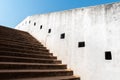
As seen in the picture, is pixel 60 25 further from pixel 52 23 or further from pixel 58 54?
pixel 58 54

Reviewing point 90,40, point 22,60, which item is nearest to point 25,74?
point 22,60

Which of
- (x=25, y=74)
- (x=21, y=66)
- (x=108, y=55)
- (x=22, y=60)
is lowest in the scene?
(x=25, y=74)

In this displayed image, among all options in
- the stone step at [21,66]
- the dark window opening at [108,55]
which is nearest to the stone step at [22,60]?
the stone step at [21,66]

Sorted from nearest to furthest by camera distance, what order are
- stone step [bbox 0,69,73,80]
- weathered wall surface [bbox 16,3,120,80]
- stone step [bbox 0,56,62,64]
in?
stone step [bbox 0,69,73,80] < stone step [bbox 0,56,62,64] < weathered wall surface [bbox 16,3,120,80]

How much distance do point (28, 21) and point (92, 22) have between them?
4.64 m

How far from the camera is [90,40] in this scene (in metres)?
4.00

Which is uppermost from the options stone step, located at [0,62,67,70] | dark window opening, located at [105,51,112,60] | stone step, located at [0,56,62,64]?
dark window opening, located at [105,51,112,60]

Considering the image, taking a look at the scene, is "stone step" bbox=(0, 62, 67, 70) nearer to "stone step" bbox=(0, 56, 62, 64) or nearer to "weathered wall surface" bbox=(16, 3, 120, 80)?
"stone step" bbox=(0, 56, 62, 64)

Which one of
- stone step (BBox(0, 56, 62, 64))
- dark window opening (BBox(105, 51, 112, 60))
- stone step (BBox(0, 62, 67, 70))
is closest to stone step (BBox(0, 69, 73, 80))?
stone step (BBox(0, 62, 67, 70))

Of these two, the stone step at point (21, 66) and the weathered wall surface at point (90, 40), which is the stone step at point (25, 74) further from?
the weathered wall surface at point (90, 40)

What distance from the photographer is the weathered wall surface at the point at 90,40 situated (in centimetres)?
351

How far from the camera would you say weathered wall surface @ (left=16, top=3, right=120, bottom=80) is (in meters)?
3.51

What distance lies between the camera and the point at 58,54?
189 inches

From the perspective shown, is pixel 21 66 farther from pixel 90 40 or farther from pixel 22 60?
pixel 90 40
